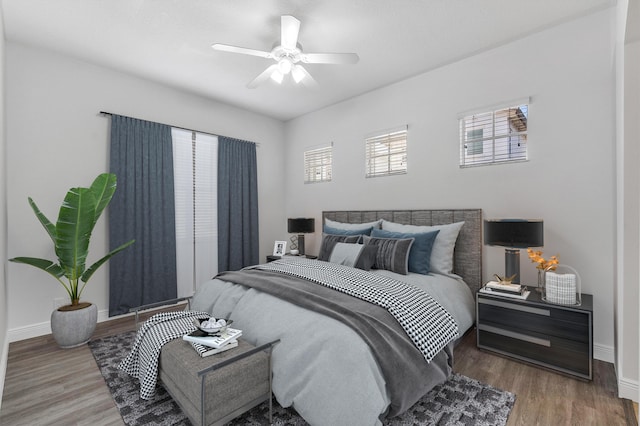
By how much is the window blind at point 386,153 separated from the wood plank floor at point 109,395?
2.15m

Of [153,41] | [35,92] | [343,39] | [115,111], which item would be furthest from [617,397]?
[35,92]

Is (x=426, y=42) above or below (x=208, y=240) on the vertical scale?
above

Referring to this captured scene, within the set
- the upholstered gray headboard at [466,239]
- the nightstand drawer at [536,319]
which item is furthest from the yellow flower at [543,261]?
the upholstered gray headboard at [466,239]

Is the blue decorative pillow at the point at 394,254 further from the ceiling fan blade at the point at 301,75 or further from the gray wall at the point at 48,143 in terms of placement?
the gray wall at the point at 48,143

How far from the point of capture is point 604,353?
7.86 ft

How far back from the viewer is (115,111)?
136 inches

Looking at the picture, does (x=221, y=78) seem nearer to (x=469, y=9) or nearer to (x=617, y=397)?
(x=469, y=9)

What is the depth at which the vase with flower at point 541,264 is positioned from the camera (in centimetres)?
241

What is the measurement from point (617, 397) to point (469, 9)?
2.99 m

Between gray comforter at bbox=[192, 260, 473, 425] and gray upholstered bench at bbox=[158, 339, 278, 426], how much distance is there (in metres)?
0.10

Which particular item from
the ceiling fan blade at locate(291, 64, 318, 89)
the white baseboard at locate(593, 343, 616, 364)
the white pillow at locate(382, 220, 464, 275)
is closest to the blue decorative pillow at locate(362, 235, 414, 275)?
the white pillow at locate(382, 220, 464, 275)

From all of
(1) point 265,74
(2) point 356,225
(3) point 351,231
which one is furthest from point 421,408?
(1) point 265,74

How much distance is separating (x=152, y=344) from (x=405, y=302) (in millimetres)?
1683

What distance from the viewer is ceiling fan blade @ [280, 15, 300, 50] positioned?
2152mm
